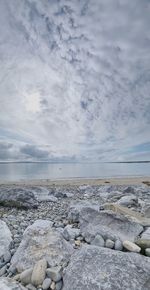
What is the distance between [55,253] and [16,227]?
211cm

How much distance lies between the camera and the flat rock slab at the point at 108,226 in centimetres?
401

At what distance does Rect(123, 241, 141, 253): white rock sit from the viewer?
3467 mm

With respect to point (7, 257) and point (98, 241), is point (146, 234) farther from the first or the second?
point (7, 257)

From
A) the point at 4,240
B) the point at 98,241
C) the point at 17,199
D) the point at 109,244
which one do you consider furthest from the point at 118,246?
the point at 17,199

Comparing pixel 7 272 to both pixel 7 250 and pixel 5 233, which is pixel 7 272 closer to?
pixel 7 250

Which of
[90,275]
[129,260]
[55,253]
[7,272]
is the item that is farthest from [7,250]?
[129,260]

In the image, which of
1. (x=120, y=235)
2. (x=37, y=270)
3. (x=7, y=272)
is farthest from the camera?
(x=120, y=235)

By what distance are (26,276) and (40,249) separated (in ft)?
1.79

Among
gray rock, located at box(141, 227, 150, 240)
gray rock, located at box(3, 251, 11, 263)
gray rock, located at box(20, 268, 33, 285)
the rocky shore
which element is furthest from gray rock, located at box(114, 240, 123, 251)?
gray rock, located at box(3, 251, 11, 263)

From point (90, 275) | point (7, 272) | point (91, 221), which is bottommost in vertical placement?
point (7, 272)

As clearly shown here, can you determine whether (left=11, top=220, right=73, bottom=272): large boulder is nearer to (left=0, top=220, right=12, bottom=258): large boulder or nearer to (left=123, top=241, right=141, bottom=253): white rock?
(left=0, top=220, right=12, bottom=258): large boulder

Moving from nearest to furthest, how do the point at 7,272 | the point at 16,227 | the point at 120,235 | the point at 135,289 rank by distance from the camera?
the point at 135,289, the point at 7,272, the point at 120,235, the point at 16,227

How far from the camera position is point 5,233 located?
4293 mm

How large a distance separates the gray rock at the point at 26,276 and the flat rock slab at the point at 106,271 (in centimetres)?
50
